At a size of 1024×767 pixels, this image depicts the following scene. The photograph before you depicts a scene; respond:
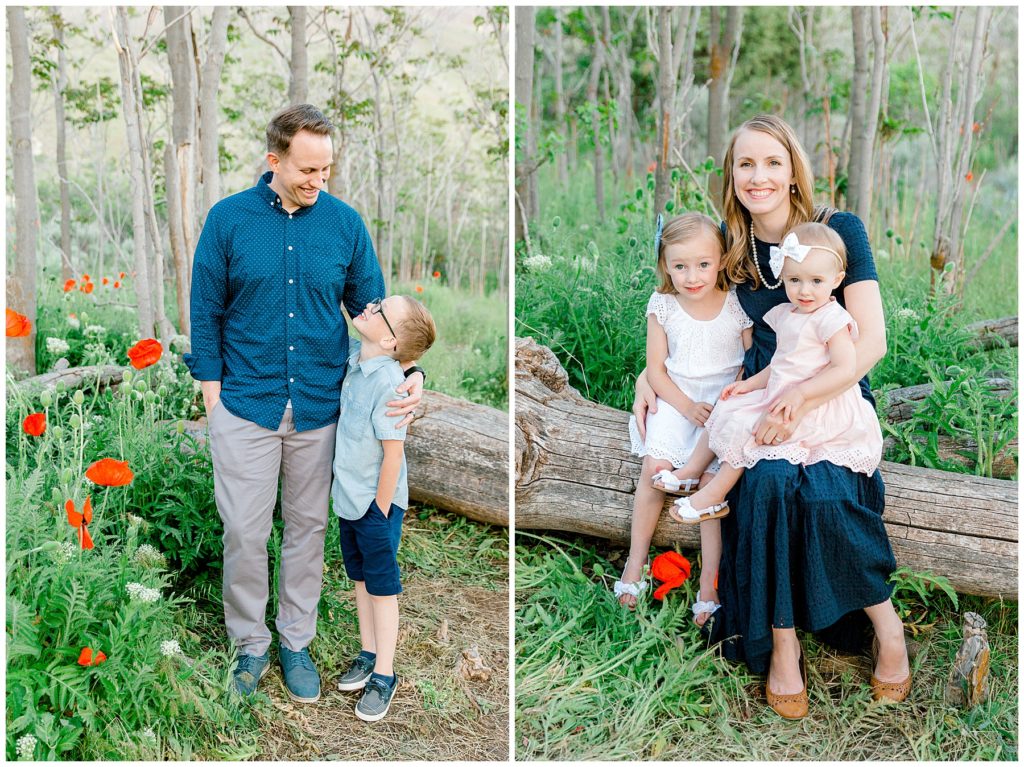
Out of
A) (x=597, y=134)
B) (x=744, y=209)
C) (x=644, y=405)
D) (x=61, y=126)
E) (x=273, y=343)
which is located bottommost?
(x=644, y=405)

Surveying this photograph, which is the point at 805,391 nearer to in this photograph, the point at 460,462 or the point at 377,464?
the point at 377,464

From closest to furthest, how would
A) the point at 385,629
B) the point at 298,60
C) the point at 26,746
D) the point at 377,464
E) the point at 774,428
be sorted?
the point at 26,746 < the point at 774,428 < the point at 377,464 < the point at 385,629 < the point at 298,60

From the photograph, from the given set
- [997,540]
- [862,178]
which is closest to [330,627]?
[997,540]

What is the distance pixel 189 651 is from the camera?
2.56m

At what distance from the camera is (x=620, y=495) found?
2.87 m

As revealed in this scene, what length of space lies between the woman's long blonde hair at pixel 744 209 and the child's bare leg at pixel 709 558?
2.03ft

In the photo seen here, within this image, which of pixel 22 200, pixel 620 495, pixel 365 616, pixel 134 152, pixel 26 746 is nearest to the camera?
pixel 26 746

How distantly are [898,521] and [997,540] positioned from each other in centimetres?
28

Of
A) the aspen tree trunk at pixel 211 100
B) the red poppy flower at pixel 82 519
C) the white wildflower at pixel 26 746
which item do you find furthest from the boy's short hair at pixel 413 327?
the aspen tree trunk at pixel 211 100

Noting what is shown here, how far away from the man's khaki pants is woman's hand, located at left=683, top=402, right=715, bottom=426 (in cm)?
106

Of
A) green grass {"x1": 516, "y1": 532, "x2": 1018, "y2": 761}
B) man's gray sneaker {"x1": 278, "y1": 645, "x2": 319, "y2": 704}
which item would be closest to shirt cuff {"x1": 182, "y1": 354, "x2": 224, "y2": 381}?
man's gray sneaker {"x1": 278, "y1": 645, "x2": 319, "y2": 704}

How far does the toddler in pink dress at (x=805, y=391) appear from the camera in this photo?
7.50ft

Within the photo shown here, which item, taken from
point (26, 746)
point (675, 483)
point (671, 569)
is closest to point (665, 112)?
point (675, 483)

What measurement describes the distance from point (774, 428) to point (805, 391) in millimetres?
126
